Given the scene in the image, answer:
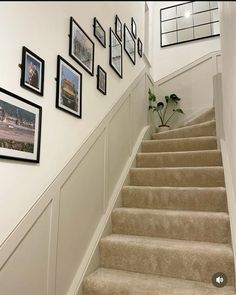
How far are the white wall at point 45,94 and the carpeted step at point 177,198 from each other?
79cm

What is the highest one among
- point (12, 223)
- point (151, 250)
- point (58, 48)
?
point (58, 48)

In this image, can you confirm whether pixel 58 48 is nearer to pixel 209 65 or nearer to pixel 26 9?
pixel 26 9

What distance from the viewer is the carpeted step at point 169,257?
162 cm

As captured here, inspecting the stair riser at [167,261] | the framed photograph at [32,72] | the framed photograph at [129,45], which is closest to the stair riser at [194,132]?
the framed photograph at [129,45]

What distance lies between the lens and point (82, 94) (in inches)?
76.5

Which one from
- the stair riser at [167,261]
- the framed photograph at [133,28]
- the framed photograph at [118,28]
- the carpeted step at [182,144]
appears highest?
the framed photograph at [133,28]

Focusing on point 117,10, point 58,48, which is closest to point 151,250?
point 58,48

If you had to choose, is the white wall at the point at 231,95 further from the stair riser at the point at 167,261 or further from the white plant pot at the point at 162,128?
the white plant pot at the point at 162,128

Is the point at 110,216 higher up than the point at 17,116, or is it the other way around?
the point at 17,116

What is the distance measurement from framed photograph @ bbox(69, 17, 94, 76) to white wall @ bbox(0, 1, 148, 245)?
47 mm

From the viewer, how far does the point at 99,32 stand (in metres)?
2.30

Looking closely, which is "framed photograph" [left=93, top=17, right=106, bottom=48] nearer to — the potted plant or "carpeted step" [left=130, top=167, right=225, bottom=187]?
"carpeted step" [left=130, top=167, right=225, bottom=187]

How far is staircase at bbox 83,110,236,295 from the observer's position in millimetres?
1604

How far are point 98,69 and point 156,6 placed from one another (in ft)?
12.8
